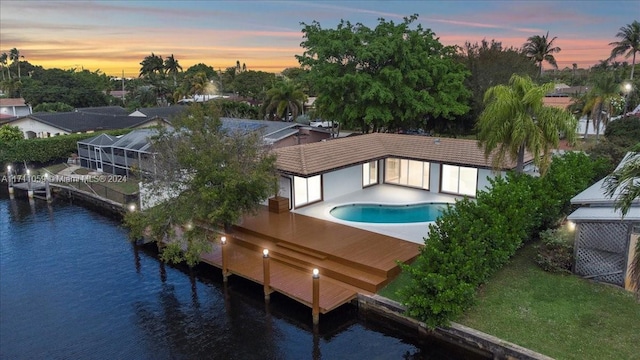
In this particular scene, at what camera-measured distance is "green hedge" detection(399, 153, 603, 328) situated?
491 inches

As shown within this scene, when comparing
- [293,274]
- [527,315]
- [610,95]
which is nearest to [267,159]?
[293,274]

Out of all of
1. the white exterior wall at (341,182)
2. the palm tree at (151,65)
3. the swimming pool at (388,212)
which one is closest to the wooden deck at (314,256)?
the swimming pool at (388,212)

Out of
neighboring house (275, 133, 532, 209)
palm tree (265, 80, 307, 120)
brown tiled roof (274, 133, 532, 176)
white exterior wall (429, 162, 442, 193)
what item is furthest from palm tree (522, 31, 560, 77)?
white exterior wall (429, 162, 442, 193)

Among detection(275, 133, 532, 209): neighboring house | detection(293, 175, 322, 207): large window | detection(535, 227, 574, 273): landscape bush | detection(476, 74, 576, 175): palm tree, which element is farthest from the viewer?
detection(293, 175, 322, 207): large window

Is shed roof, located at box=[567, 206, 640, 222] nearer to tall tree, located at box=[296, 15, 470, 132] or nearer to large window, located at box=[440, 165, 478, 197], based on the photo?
large window, located at box=[440, 165, 478, 197]

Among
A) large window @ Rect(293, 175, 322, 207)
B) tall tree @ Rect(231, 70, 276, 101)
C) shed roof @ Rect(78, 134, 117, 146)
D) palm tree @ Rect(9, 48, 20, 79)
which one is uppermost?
palm tree @ Rect(9, 48, 20, 79)

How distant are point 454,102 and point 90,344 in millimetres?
28158

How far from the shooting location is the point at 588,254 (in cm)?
1473

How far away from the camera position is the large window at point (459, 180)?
2372 centimetres

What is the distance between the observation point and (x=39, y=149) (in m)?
37.3

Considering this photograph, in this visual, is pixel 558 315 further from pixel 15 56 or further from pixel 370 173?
pixel 15 56

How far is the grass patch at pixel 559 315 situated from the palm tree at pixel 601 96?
25.8 metres

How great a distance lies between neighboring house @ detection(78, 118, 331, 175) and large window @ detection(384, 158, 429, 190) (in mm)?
9451

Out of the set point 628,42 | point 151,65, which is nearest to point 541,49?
point 628,42
